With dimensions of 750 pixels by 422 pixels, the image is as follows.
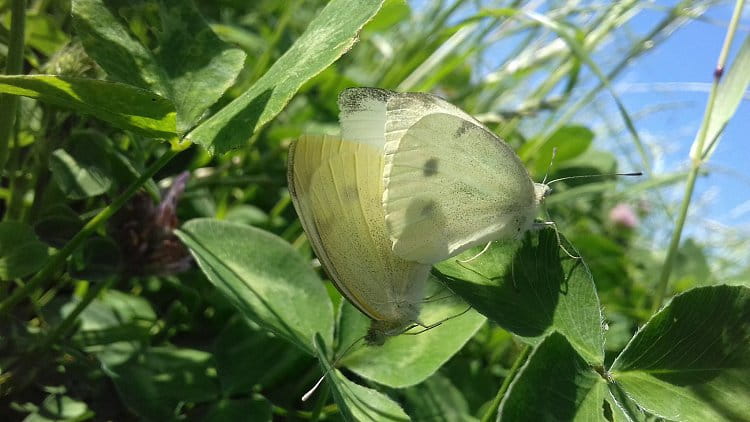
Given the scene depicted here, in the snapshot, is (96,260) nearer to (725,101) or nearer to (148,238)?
(148,238)

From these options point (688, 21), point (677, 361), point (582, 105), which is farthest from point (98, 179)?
point (688, 21)

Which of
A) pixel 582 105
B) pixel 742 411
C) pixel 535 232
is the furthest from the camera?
pixel 582 105

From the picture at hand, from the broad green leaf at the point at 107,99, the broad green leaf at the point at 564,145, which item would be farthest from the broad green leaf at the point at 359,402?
the broad green leaf at the point at 564,145

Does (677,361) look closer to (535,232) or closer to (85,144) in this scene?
(535,232)

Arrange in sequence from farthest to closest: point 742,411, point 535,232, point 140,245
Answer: point 140,245, point 535,232, point 742,411

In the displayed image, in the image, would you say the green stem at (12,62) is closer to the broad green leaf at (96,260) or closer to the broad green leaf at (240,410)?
the broad green leaf at (96,260)

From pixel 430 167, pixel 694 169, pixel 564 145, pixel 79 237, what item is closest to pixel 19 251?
pixel 79 237
